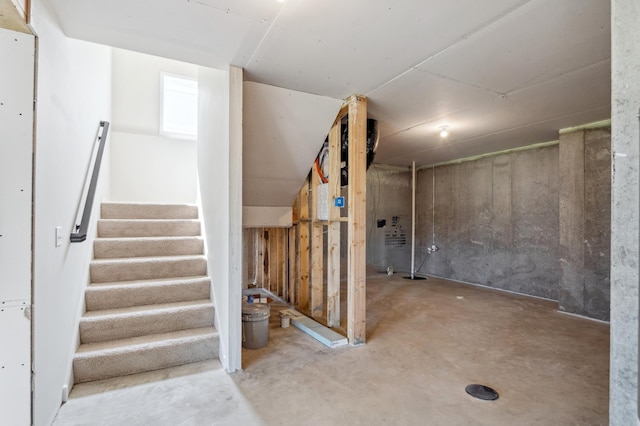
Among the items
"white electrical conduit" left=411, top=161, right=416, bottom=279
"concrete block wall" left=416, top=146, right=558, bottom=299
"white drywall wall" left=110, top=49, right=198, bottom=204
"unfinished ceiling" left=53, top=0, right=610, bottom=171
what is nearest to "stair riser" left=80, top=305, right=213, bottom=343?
"unfinished ceiling" left=53, top=0, right=610, bottom=171

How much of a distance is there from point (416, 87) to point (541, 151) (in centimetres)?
343

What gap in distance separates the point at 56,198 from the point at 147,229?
1.78 meters

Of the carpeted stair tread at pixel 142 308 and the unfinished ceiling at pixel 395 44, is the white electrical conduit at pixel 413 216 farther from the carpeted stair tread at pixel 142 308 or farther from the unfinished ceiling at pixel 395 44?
the carpeted stair tread at pixel 142 308

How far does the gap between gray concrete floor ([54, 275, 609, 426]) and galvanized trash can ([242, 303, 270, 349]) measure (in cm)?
9

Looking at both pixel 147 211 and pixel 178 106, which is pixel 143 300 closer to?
pixel 147 211

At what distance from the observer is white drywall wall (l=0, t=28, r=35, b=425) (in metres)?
1.52

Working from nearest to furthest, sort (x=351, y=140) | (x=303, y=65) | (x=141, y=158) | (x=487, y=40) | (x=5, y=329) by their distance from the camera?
(x=5, y=329), (x=487, y=40), (x=303, y=65), (x=351, y=140), (x=141, y=158)

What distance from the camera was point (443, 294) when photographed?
17.4 feet

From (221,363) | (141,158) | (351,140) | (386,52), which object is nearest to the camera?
(386,52)

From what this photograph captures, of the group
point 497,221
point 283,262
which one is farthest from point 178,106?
point 497,221

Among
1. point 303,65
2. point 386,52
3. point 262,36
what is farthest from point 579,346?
point 262,36

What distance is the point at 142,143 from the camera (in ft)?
15.5

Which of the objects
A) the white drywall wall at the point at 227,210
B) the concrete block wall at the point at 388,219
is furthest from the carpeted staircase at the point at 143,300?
the concrete block wall at the point at 388,219

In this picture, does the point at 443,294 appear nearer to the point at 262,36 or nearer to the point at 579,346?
the point at 579,346
